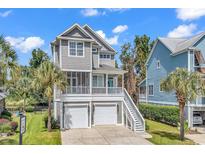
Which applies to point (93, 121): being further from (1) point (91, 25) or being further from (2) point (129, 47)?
(2) point (129, 47)

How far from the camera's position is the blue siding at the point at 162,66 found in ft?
78.3

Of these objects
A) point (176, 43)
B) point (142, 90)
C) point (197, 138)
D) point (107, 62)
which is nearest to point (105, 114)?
point (107, 62)

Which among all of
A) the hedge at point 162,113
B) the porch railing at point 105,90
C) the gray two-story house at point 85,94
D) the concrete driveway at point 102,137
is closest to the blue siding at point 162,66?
the hedge at point 162,113

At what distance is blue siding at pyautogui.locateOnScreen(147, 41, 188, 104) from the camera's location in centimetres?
2388

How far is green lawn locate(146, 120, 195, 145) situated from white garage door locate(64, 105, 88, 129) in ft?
18.6

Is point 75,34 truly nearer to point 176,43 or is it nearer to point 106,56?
point 106,56

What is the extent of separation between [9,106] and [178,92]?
2978 cm

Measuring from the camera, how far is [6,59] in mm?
12594

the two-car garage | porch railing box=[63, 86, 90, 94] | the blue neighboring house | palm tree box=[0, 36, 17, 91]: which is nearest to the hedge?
the blue neighboring house

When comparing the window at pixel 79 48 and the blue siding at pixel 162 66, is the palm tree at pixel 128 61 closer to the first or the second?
the blue siding at pixel 162 66

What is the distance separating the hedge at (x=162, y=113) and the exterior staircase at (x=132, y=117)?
3.72 m

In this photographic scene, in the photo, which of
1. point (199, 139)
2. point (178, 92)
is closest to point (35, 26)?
point (178, 92)

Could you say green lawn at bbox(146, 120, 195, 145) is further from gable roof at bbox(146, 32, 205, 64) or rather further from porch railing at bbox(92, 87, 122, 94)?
gable roof at bbox(146, 32, 205, 64)

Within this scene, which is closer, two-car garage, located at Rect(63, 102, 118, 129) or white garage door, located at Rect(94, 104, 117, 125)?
two-car garage, located at Rect(63, 102, 118, 129)
